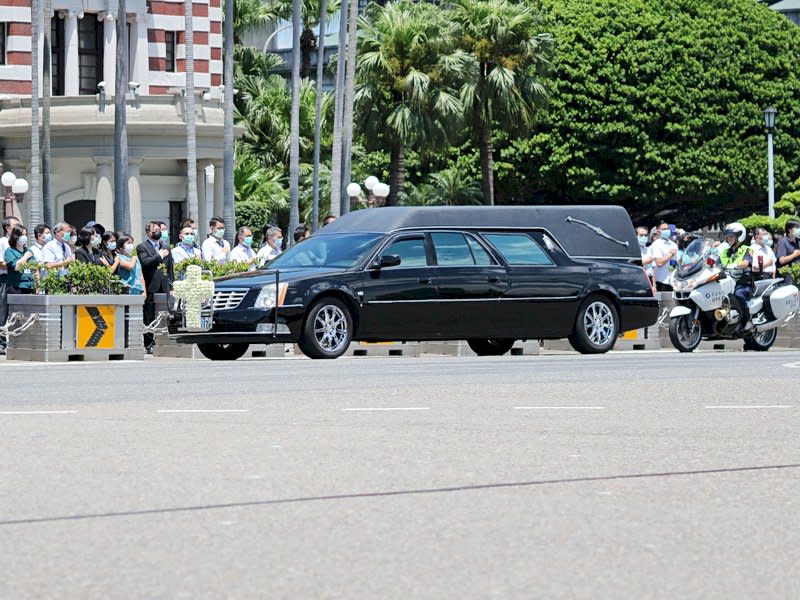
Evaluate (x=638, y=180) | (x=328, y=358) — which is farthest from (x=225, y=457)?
(x=638, y=180)

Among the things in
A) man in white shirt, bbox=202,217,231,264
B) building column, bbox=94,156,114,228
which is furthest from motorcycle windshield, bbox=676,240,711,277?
building column, bbox=94,156,114,228

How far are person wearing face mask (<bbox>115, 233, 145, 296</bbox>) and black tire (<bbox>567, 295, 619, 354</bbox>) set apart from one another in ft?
18.4

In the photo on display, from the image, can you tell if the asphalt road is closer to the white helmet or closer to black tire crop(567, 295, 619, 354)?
black tire crop(567, 295, 619, 354)

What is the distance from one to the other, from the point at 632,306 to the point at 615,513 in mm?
15551

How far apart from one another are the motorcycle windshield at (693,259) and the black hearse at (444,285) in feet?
3.98

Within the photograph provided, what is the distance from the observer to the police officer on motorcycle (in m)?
25.5

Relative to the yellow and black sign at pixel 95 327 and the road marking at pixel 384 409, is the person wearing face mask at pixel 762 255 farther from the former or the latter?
the road marking at pixel 384 409

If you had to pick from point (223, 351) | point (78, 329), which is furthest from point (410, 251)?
point (78, 329)

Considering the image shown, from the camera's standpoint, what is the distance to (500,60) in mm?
58781

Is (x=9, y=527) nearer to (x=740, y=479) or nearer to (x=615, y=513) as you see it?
(x=615, y=513)

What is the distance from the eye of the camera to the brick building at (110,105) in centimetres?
5062

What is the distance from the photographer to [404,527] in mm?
7727

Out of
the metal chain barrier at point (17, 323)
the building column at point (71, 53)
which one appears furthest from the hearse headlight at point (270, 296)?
the building column at point (71, 53)

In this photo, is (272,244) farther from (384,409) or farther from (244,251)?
(384,409)
